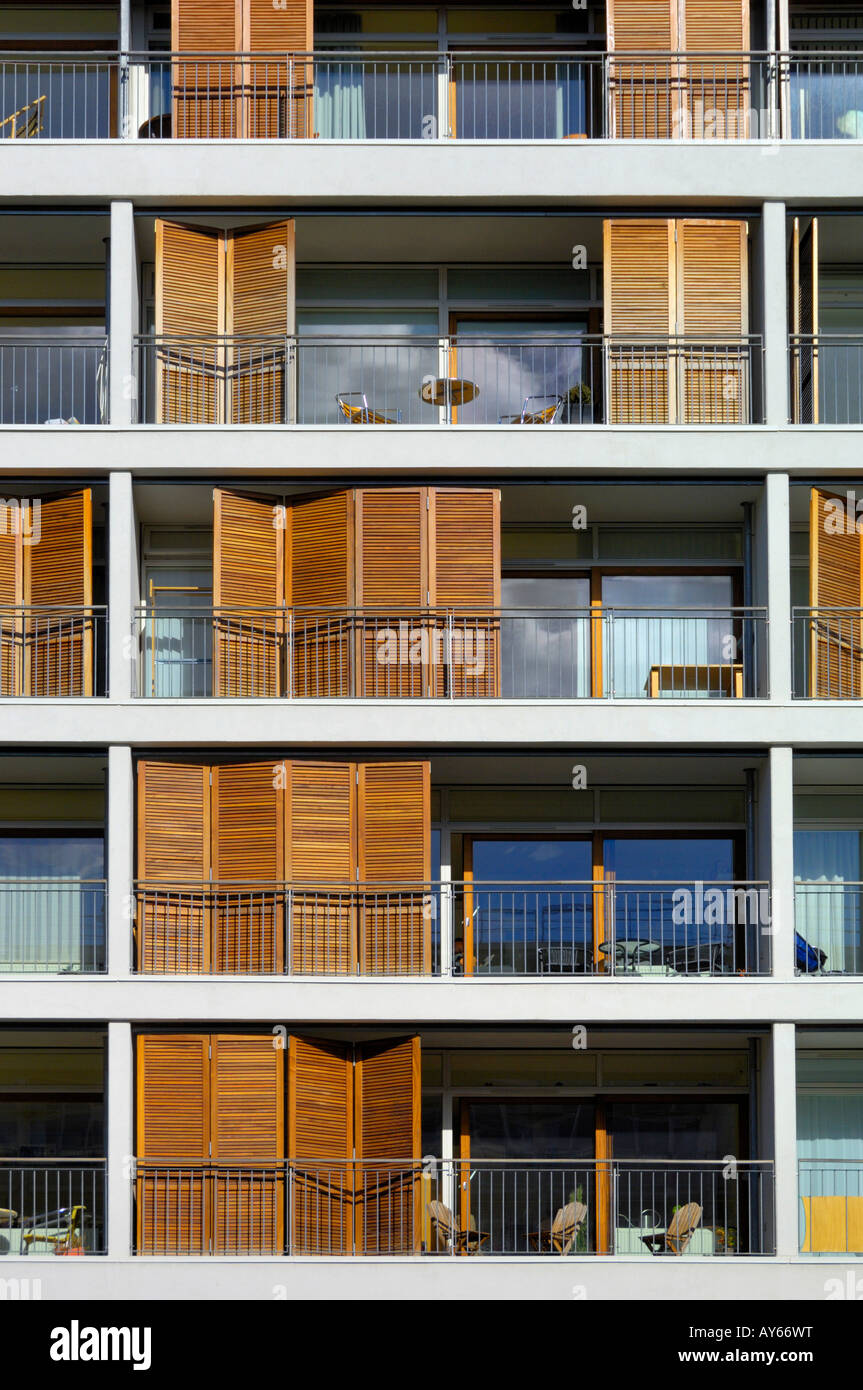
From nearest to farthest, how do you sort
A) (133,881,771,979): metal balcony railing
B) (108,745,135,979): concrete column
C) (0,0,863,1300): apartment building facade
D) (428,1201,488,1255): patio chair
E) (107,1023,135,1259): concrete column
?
(428,1201,488,1255): patio chair < (107,1023,135,1259): concrete column < (0,0,863,1300): apartment building facade < (108,745,135,979): concrete column < (133,881,771,979): metal balcony railing

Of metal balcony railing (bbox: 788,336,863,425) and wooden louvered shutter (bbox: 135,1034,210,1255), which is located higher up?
metal balcony railing (bbox: 788,336,863,425)

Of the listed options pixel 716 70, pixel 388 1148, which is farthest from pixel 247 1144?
pixel 716 70

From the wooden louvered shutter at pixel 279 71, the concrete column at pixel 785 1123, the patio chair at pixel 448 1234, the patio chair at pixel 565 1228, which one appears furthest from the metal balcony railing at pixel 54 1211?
the wooden louvered shutter at pixel 279 71

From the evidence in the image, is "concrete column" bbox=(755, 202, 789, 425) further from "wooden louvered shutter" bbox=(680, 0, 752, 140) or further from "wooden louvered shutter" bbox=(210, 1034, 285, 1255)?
"wooden louvered shutter" bbox=(210, 1034, 285, 1255)

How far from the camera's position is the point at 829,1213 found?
16469mm

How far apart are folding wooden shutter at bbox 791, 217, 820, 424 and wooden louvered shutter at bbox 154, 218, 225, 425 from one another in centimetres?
610

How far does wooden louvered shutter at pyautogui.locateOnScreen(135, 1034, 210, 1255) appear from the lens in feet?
51.4

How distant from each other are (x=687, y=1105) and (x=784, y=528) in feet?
20.5

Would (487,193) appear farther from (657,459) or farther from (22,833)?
(22,833)

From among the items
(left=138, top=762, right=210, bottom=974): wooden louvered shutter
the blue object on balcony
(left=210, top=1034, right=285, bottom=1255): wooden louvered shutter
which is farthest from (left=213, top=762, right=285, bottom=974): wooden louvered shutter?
the blue object on balcony

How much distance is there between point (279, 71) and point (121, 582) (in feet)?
19.2

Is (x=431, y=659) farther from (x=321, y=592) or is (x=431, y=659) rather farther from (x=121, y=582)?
(x=121, y=582)

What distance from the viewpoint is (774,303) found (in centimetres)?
1705
